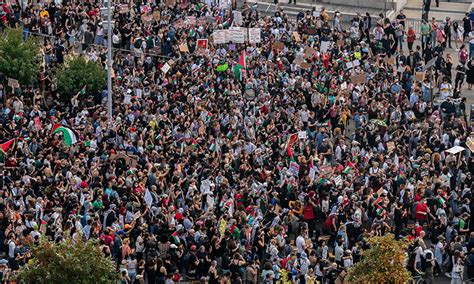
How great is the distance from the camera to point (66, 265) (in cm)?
3123

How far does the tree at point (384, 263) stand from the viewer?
32.5 metres

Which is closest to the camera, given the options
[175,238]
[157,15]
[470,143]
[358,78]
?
[175,238]

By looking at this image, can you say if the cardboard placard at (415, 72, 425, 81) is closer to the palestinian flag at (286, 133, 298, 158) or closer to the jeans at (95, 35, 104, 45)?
the palestinian flag at (286, 133, 298, 158)

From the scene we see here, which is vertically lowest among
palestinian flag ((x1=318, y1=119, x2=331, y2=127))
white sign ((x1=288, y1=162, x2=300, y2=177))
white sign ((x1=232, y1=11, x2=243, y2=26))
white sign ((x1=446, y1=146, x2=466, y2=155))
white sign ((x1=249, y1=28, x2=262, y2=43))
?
palestinian flag ((x1=318, y1=119, x2=331, y2=127))

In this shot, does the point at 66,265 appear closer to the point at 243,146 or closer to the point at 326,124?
the point at 243,146

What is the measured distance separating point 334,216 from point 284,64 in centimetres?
1340

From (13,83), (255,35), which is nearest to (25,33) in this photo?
(13,83)

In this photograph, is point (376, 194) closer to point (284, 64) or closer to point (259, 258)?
point (259, 258)

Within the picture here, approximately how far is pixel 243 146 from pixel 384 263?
11750mm

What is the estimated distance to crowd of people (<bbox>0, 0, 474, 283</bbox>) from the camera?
3688cm

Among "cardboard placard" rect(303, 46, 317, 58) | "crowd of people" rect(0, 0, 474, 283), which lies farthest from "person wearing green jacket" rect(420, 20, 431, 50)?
"cardboard placard" rect(303, 46, 317, 58)

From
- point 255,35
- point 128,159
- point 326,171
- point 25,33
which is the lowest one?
point 326,171

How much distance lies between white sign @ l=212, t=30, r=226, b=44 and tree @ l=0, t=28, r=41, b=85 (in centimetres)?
624

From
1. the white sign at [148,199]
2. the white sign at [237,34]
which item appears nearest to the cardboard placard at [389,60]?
the white sign at [237,34]
